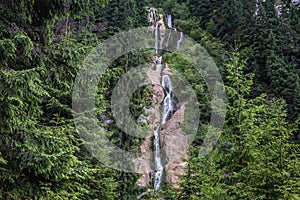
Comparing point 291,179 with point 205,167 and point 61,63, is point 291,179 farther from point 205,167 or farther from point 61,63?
point 61,63

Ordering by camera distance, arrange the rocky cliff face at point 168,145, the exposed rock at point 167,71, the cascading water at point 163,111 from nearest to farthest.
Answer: the rocky cliff face at point 168,145 → the cascading water at point 163,111 → the exposed rock at point 167,71

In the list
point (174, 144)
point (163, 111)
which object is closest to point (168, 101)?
point (163, 111)

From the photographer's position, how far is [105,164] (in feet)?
36.4

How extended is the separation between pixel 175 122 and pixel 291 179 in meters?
18.8

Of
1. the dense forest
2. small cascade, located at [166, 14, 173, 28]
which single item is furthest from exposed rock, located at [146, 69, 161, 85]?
small cascade, located at [166, 14, 173, 28]

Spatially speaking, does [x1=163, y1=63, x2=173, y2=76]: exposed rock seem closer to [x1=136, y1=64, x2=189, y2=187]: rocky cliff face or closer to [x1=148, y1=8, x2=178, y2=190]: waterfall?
[x1=148, y1=8, x2=178, y2=190]: waterfall

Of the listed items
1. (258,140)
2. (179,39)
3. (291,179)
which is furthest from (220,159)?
(179,39)

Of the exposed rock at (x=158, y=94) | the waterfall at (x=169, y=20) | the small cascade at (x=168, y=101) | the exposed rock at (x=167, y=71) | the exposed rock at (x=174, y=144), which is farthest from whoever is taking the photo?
the waterfall at (x=169, y=20)

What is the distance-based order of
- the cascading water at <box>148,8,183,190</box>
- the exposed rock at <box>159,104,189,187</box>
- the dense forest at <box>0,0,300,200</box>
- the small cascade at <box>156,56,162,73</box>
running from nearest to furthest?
the dense forest at <box>0,0,300,200</box>
the exposed rock at <box>159,104,189,187</box>
the cascading water at <box>148,8,183,190</box>
the small cascade at <box>156,56,162,73</box>

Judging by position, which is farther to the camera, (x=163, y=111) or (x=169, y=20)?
(x=169, y=20)

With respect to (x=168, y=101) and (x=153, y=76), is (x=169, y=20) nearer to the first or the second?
(x=153, y=76)

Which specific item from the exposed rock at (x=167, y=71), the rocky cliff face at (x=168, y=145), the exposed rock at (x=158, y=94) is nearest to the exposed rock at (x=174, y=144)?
the rocky cliff face at (x=168, y=145)

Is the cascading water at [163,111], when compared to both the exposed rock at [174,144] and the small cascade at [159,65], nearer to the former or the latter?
the small cascade at [159,65]

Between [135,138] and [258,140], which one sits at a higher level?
[258,140]
